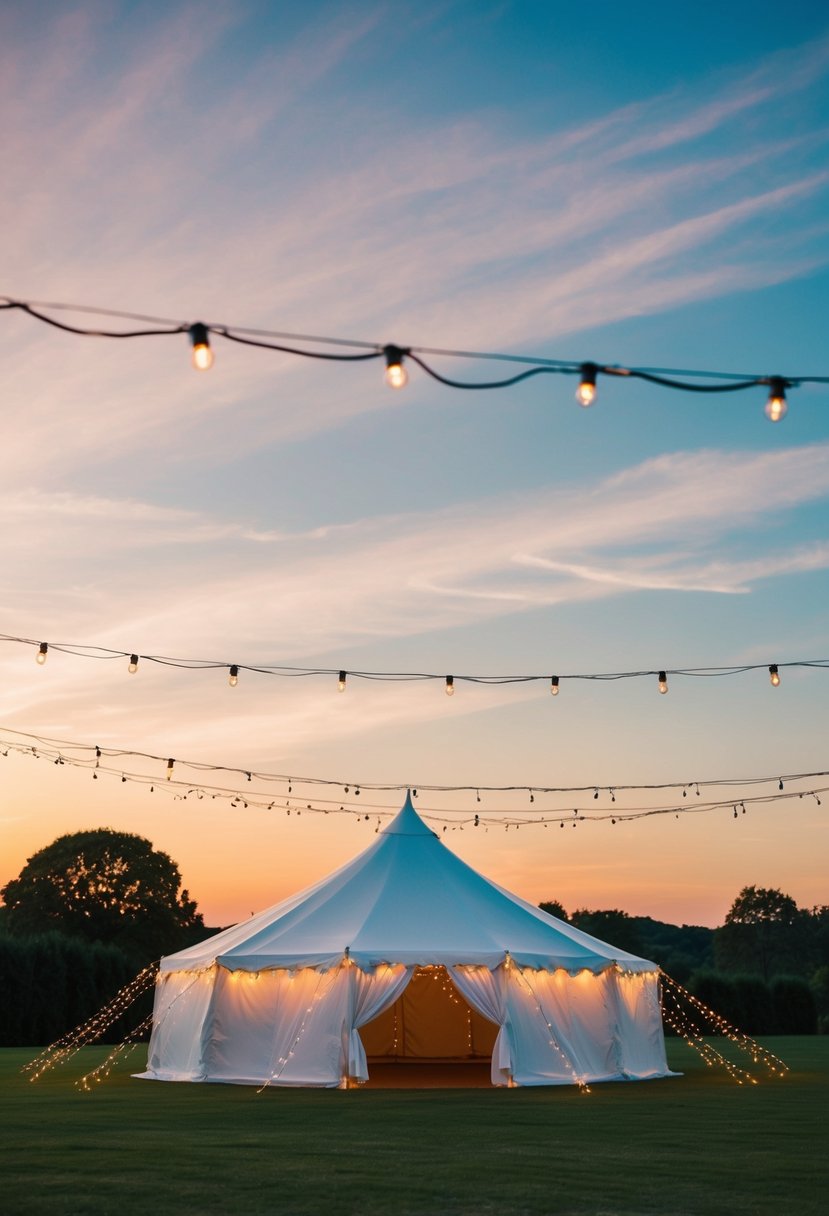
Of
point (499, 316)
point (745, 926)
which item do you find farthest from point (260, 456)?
point (745, 926)

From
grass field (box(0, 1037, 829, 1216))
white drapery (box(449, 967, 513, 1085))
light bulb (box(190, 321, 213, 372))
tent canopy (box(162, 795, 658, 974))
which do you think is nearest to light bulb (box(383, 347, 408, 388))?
light bulb (box(190, 321, 213, 372))

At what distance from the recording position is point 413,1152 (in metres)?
7.95

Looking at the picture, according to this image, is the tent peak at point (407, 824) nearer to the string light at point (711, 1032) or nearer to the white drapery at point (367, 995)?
the white drapery at point (367, 995)

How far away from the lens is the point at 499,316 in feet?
32.5

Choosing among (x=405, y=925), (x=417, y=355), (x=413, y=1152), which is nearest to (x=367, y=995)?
(x=405, y=925)

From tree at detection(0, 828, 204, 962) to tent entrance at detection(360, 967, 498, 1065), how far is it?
650 inches

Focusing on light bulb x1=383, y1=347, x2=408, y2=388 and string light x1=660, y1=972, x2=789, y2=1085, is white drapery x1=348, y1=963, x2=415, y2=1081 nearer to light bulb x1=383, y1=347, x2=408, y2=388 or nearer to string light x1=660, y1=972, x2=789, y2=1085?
string light x1=660, y1=972, x2=789, y2=1085

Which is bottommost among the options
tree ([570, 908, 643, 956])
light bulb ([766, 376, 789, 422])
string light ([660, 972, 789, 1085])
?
string light ([660, 972, 789, 1085])

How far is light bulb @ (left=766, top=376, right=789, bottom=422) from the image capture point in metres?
6.23

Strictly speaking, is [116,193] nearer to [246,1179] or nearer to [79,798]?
[246,1179]

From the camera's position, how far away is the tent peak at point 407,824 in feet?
51.2

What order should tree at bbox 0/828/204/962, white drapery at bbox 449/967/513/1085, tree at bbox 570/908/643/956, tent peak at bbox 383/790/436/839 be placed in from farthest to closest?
tree at bbox 570/908/643/956 < tree at bbox 0/828/204/962 < tent peak at bbox 383/790/436/839 < white drapery at bbox 449/967/513/1085

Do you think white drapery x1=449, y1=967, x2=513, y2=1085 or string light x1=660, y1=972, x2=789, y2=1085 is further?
string light x1=660, y1=972, x2=789, y2=1085

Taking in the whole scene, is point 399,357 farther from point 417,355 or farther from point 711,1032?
point 711,1032
